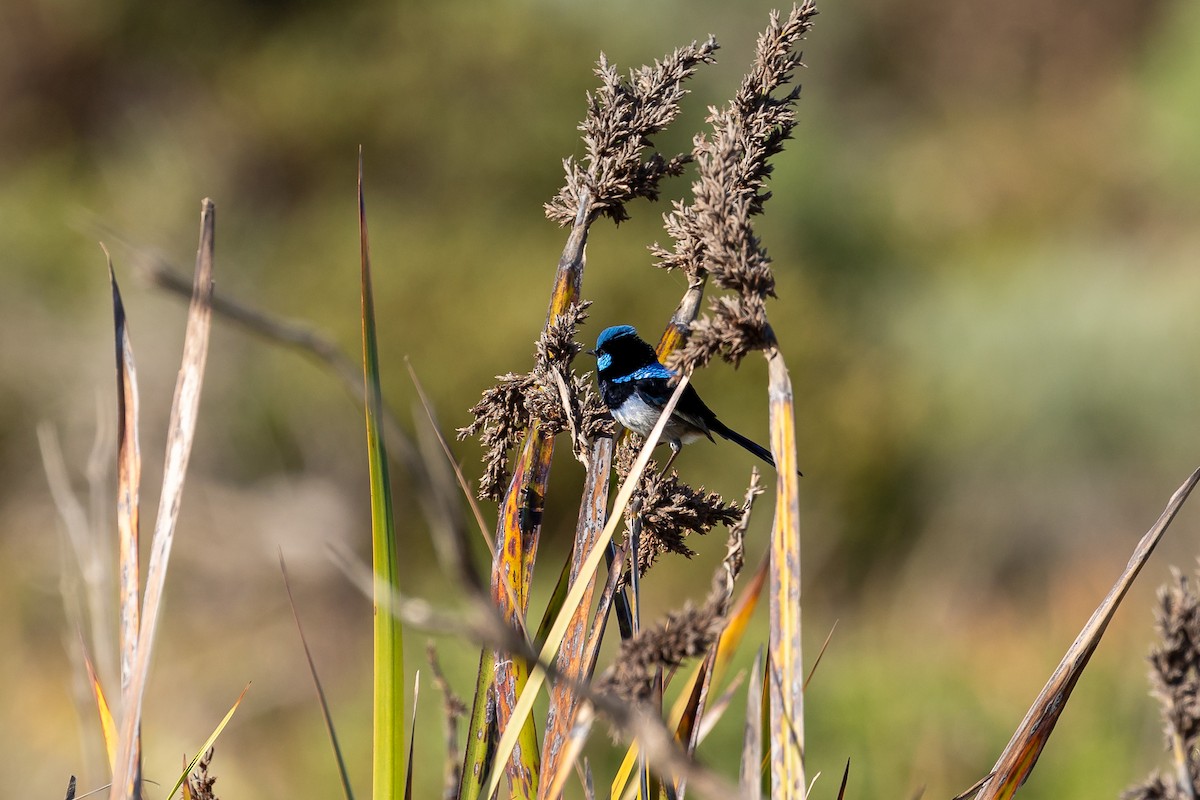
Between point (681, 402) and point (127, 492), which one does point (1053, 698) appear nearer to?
point (127, 492)

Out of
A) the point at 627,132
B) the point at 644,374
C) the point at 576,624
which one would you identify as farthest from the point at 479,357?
the point at 576,624

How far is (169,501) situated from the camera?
1414mm

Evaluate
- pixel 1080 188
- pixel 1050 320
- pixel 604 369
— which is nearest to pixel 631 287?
pixel 1050 320

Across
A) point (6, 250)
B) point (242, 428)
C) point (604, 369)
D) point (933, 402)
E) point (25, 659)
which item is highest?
point (6, 250)

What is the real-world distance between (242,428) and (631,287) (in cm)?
417

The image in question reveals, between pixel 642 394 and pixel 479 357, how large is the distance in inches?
304

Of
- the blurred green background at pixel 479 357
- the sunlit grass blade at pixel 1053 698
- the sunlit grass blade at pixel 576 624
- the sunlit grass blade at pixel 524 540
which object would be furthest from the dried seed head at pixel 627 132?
the blurred green background at pixel 479 357

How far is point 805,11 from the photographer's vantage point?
165cm

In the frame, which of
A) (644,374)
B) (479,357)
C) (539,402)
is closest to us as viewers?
(539,402)

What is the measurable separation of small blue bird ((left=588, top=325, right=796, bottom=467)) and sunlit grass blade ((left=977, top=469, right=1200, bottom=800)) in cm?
165

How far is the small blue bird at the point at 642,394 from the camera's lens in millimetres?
3221

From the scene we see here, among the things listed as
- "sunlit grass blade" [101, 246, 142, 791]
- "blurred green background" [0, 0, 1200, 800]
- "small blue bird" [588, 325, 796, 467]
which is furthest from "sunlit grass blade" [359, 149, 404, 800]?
"blurred green background" [0, 0, 1200, 800]

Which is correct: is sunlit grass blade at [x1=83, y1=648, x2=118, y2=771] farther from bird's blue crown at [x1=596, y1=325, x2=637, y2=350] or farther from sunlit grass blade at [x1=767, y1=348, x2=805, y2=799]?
bird's blue crown at [x1=596, y1=325, x2=637, y2=350]

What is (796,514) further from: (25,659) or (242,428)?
(242,428)
